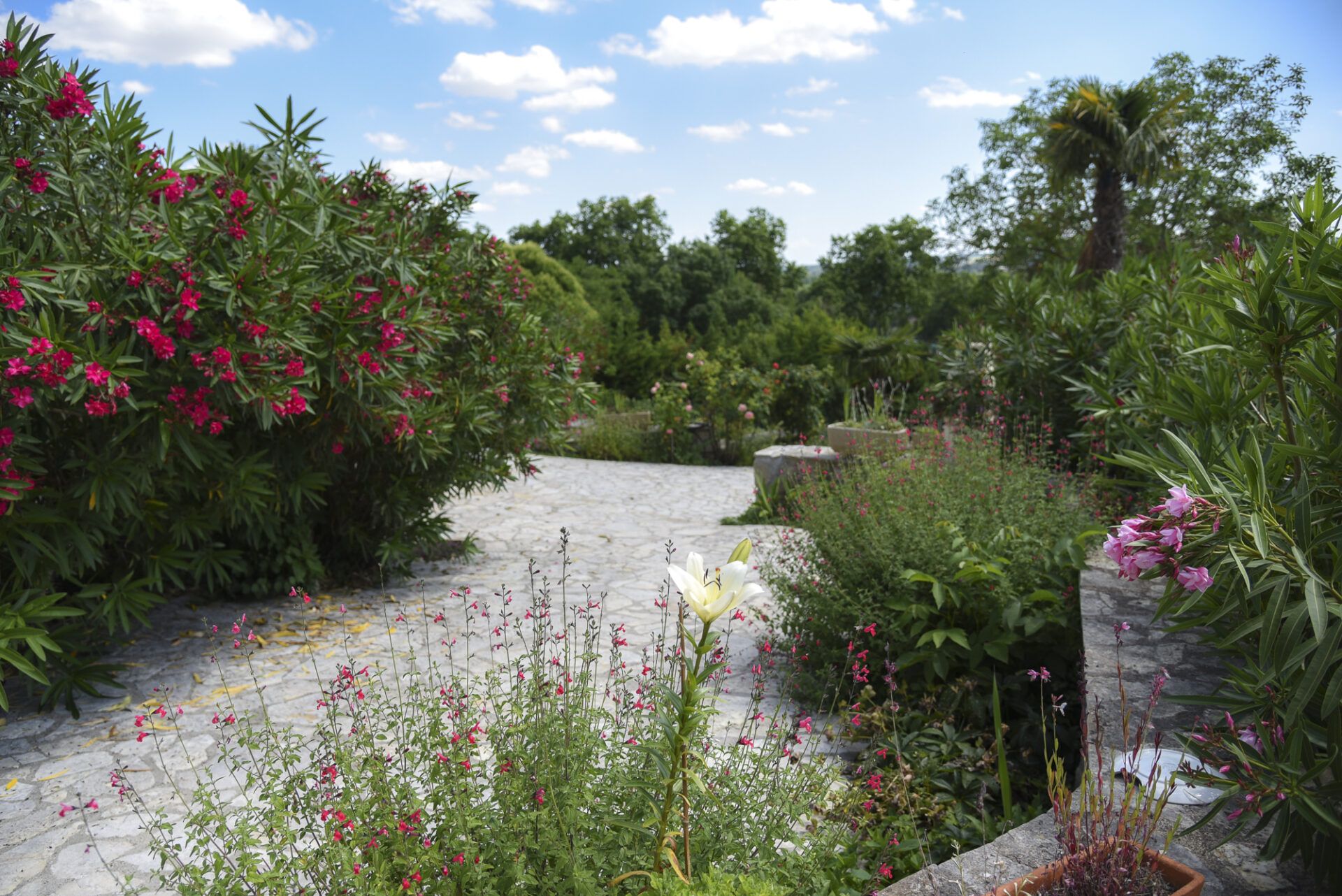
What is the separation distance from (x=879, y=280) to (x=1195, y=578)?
1536 inches

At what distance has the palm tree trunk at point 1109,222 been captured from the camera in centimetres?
1362

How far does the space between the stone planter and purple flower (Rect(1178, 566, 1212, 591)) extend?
448 cm

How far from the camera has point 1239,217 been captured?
68.8 ft

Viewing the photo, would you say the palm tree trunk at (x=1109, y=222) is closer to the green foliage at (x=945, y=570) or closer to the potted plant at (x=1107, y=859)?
the green foliage at (x=945, y=570)

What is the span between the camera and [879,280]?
3909 cm

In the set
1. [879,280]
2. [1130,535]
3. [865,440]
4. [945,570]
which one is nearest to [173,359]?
[945,570]

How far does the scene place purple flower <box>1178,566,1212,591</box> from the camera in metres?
1.86

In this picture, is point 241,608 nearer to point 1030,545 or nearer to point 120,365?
point 120,365

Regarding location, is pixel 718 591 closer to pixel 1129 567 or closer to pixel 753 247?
pixel 1129 567

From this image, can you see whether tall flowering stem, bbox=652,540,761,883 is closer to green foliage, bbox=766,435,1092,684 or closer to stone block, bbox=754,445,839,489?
green foliage, bbox=766,435,1092,684

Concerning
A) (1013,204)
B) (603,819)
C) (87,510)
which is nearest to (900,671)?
(603,819)

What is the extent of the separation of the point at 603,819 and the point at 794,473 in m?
6.98

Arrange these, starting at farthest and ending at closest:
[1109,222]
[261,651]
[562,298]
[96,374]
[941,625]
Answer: [562,298] < [1109,222] < [261,651] < [941,625] < [96,374]

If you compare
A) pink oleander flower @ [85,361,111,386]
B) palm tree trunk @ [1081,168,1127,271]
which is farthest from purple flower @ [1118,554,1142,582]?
palm tree trunk @ [1081,168,1127,271]
